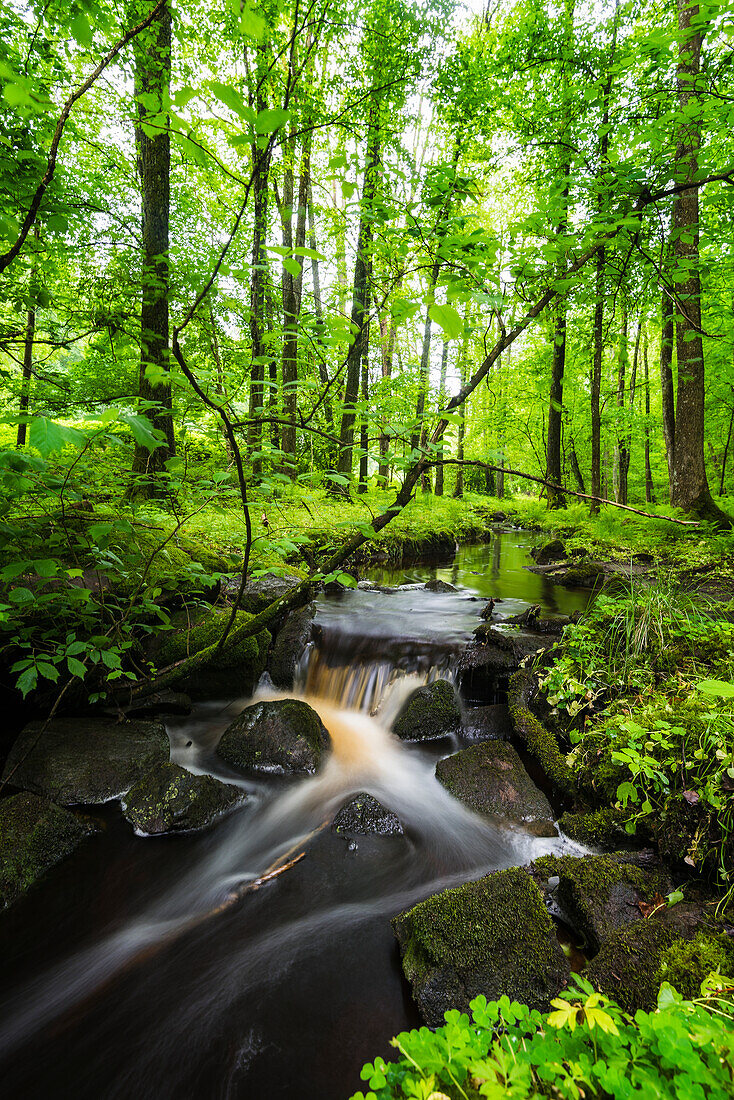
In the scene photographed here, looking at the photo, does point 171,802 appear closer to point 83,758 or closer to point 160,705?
point 83,758

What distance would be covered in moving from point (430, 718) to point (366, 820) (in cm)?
150

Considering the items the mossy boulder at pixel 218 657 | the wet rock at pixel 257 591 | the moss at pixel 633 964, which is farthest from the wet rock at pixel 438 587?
the moss at pixel 633 964

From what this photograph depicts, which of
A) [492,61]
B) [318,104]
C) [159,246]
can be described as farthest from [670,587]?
[492,61]

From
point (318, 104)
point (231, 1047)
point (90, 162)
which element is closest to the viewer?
point (231, 1047)

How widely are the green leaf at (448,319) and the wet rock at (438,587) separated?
8.02 metres

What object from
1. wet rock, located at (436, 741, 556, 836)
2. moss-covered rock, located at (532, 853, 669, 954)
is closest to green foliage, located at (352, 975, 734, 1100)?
moss-covered rock, located at (532, 853, 669, 954)

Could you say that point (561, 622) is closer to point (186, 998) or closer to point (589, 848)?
point (589, 848)

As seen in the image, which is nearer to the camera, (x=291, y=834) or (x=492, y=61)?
(x=291, y=834)

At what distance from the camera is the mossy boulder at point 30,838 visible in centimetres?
288

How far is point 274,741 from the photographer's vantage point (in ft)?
14.6

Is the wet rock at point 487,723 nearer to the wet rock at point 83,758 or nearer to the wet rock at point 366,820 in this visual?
the wet rock at point 366,820

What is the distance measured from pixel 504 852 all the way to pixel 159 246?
8.05 m

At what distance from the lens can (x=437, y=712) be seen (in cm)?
496

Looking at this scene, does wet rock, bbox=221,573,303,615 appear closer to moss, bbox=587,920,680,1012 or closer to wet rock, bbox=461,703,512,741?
wet rock, bbox=461,703,512,741
